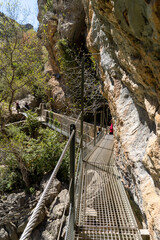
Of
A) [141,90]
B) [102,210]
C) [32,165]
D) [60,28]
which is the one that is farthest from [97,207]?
[60,28]

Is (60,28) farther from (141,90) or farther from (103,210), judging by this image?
(103,210)

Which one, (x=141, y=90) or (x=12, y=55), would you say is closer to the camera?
(x=141, y=90)

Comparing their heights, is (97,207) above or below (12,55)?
below

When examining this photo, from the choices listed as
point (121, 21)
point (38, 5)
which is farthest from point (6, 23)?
point (38, 5)

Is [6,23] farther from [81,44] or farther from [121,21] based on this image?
[121,21]

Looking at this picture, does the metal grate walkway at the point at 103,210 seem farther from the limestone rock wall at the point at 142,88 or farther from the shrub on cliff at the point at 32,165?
the shrub on cliff at the point at 32,165

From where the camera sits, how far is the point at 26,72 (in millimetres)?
9156

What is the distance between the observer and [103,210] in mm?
2496

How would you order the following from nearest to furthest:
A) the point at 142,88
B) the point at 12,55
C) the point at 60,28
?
the point at 142,88
the point at 12,55
the point at 60,28

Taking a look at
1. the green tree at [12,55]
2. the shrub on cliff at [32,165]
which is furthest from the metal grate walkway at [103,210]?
the green tree at [12,55]

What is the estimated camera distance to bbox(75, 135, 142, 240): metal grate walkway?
196 cm

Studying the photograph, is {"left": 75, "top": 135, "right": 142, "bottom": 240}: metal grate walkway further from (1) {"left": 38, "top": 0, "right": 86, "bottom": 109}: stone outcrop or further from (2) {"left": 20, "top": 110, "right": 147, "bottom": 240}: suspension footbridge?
(1) {"left": 38, "top": 0, "right": 86, "bottom": 109}: stone outcrop

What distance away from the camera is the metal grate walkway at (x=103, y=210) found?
1.96 metres

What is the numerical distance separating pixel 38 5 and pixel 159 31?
20801mm
